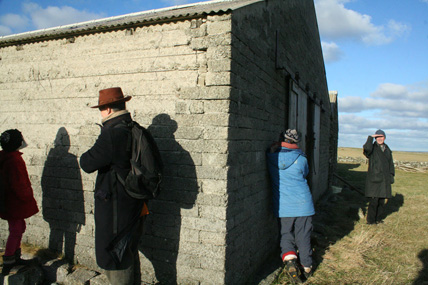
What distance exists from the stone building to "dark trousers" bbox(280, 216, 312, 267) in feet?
1.19

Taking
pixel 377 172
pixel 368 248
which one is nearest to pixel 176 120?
pixel 368 248

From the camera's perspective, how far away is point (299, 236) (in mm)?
4133

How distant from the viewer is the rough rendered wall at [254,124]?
345cm

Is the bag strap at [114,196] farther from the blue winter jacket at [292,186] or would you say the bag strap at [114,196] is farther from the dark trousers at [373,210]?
the dark trousers at [373,210]

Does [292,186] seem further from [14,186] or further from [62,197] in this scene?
[14,186]

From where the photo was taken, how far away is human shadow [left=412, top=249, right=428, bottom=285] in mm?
4113

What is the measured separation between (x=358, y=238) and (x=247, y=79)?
12.4ft

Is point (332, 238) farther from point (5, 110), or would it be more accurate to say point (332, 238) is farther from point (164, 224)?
point (5, 110)

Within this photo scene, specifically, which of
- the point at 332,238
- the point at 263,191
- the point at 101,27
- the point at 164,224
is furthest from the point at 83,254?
the point at 332,238

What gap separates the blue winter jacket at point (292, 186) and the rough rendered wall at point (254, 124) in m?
0.25

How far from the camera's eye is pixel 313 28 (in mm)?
8531

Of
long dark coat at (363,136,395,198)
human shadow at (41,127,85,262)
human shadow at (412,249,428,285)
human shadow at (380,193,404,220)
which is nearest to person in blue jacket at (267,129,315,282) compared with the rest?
human shadow at (412,249,428,285)

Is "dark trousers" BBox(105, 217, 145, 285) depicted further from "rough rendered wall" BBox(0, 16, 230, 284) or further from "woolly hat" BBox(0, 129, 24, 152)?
"woolly hat" BBox(0, 129, 24, 152)

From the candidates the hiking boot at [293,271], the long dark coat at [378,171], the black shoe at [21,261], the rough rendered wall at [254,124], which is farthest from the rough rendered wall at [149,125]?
the long dark coat at [378,171]
